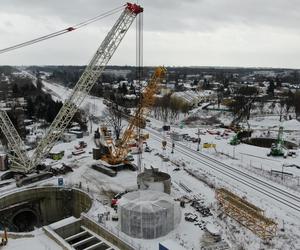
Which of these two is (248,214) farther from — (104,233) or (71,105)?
(71,105)

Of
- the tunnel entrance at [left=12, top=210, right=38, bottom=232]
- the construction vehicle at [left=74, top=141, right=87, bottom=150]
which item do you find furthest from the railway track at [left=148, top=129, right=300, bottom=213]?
the tunnel entrance at [left=12, top=210, right=38, bottom=232]

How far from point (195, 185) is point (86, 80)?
54.9 ft

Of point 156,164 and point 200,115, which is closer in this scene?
point 156,164

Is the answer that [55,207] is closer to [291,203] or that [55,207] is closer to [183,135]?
[291,203]

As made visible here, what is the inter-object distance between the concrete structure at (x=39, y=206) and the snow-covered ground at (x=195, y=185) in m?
1.19

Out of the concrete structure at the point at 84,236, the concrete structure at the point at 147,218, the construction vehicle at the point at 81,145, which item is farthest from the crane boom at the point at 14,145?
the concrete structure at the point at 147,218

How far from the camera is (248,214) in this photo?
1056 inches

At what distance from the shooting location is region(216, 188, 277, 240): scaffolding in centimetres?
2505

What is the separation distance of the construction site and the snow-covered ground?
11 cm

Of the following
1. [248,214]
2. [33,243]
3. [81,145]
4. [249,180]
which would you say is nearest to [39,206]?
[33,243]

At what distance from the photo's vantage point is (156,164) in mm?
42219

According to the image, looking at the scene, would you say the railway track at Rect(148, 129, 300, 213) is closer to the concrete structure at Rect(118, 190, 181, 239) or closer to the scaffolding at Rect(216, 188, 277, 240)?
the scaffolding at Rect(216, 188, 277, 240)

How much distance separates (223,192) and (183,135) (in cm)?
2835

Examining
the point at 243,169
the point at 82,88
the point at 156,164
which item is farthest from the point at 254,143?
the point at 82,88
